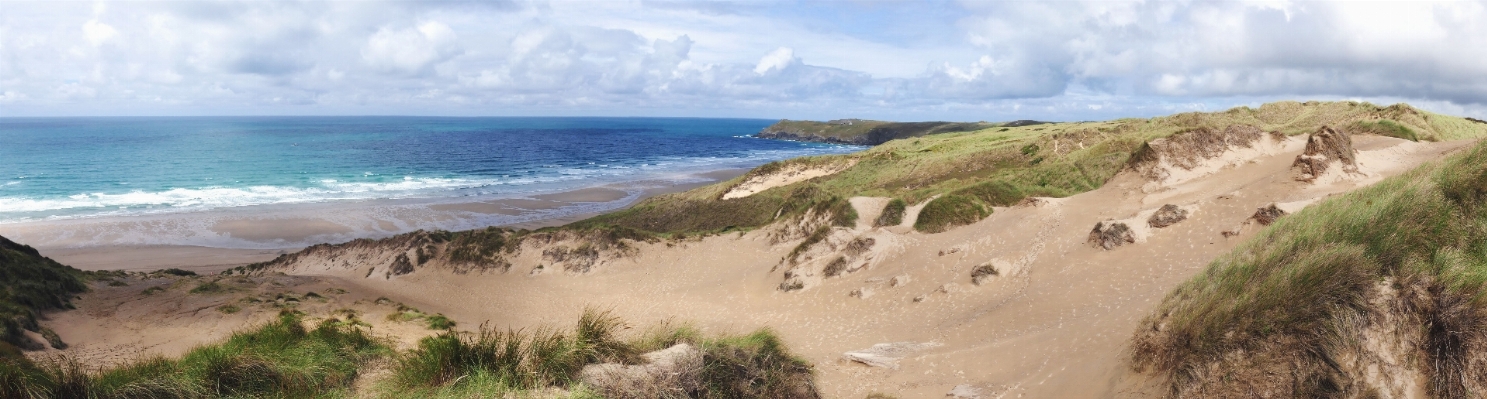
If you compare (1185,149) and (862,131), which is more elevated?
(1185,149)

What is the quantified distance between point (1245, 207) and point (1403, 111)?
54.8 ft

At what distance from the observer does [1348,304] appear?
575cm

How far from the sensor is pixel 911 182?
30891mm

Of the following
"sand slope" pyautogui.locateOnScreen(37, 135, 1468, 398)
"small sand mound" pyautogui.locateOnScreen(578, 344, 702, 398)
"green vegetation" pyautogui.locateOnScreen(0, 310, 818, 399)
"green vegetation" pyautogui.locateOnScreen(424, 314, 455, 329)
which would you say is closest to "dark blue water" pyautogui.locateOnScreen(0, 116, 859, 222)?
"sand slope" pyautogui.locateOnScreen(37, 135, 1468, 398)

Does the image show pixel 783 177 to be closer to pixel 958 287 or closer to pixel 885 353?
pixel 958 287

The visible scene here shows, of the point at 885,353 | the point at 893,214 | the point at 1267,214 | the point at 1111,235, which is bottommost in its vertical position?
the point at 885,353

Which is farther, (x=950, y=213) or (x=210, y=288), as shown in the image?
(x=950, y=213)

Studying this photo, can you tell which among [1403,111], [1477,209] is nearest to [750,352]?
[1477,209]

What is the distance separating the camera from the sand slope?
963 centimetres

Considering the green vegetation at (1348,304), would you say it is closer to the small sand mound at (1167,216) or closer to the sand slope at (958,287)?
the sand slope at (958,287)

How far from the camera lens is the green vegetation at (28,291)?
404 inches

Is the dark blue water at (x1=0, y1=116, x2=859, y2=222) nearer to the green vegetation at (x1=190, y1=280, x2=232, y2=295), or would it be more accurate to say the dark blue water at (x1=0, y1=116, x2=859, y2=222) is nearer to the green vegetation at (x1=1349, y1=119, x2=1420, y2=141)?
the green vegetation at (x1=190, y1=280, x2=232, y2=295)

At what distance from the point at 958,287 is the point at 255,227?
35668 mm

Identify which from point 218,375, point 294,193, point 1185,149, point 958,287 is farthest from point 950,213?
point 294,193
